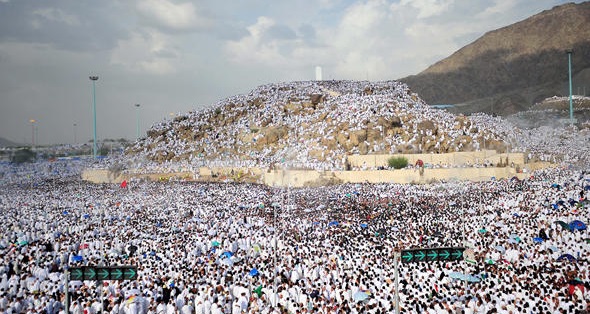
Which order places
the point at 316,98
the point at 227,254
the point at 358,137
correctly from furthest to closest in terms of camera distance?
the point at 316,98 < the point at 358,137 < the point at 227,254

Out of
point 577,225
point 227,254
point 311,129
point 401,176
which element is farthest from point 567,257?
point 311,129

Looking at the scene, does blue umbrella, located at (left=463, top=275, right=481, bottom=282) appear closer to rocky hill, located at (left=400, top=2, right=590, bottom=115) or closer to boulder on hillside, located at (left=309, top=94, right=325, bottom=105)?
boulder on hillside, located at (left=309, top=94, right=325, bottom=105)

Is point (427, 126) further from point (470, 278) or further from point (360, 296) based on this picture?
point (360, 296)

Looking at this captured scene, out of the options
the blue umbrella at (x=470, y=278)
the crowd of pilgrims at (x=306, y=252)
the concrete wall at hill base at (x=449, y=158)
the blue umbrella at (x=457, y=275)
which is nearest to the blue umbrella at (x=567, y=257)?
the crowd of pilgrims at (x=306, y=252)

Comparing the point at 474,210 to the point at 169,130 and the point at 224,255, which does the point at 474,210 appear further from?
the point at 169,130

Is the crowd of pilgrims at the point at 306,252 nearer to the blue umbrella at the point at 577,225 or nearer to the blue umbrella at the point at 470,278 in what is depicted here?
the blue umbrella at the point at 470,278
